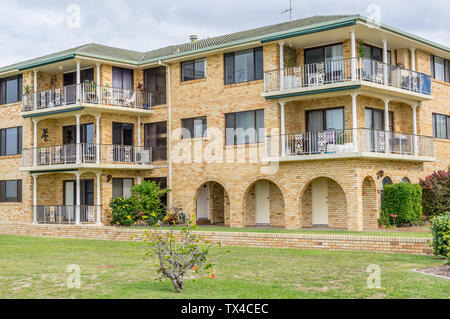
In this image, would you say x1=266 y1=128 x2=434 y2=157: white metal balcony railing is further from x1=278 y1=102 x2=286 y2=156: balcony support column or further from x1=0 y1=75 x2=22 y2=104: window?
x1=0 y1=75 x2=22 y2=104: window

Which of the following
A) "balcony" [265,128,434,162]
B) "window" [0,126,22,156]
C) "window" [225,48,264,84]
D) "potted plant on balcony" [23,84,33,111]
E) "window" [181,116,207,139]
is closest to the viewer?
"balcony" [265,128,434,162]

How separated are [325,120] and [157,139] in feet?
29.4

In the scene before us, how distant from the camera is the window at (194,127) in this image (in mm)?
27828

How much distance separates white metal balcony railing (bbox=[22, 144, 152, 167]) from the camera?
28.4 metres

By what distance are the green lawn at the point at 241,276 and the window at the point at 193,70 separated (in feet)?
40.3

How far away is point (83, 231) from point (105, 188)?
4.64 m

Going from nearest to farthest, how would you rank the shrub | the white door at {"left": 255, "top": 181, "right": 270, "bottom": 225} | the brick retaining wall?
the brick retaining wall < the shrub < the white door at {"left": 255, "top": 181, "right": 270, "bottom": 225}

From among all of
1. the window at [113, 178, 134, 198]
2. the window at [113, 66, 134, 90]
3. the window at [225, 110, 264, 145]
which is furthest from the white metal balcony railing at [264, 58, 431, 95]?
the window at [113, 178, 134, 198]

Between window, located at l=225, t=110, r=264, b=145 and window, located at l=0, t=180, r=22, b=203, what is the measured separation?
1228cm

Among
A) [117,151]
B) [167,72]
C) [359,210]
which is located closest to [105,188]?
[117,151]

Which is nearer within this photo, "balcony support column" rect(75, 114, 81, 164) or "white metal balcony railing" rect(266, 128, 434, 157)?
"white metal balcony railing" rect(266, 128, 434, 157)

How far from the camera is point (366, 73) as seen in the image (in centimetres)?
2350

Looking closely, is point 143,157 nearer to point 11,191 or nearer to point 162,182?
point 162,182

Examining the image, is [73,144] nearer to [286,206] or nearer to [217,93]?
[217,93]
